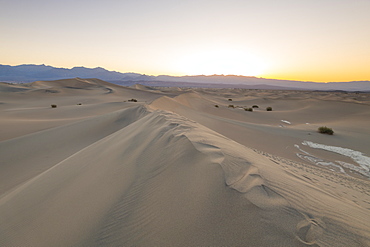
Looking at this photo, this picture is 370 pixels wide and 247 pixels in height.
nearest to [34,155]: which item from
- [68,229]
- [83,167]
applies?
[83,167]

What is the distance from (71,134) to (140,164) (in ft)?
20.9

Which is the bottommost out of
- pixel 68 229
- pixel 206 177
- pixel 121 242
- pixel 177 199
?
pixel 68 229

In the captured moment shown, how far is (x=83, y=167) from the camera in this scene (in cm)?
392

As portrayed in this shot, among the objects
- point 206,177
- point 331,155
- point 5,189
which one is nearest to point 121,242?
point 206,177

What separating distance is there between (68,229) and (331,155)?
25.8 ft

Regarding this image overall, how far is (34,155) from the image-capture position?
6203 millimetres

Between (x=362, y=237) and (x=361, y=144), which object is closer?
(x=362, y=237)

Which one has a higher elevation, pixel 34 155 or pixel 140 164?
pixel 140 164

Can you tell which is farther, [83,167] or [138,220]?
[83,167]

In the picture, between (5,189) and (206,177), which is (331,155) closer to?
(206,177)

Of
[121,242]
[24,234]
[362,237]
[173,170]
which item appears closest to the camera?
[362,237]

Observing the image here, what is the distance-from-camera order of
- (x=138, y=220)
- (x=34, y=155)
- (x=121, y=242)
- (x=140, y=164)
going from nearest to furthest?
1. (x=121, y=242)
2. (x=138, y=220)
3. (x=140, y=164)
4. (x=34, y=155)

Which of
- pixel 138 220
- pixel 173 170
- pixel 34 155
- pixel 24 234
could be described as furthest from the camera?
pixel 34 155

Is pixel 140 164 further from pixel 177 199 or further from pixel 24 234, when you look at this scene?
pixel 24 234
